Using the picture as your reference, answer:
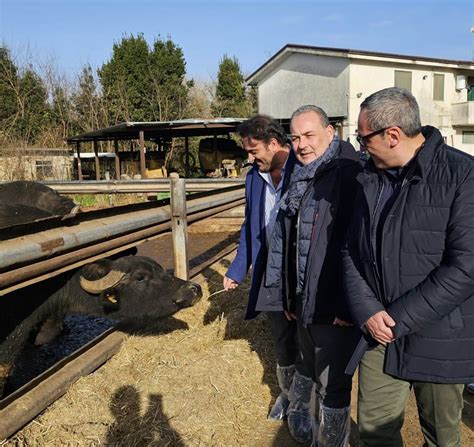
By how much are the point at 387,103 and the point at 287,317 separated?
1.60m

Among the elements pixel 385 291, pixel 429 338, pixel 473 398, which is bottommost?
pixel 473 398

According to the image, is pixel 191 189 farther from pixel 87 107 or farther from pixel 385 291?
pixel 87 107

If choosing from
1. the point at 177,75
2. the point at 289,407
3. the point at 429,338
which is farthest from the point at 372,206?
the point at 177,75

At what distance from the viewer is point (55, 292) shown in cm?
418

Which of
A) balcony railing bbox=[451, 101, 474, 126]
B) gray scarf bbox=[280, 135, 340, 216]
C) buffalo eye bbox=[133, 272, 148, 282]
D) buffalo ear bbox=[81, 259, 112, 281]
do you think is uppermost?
balcony railing bbox=[451, 101, 474, 126]

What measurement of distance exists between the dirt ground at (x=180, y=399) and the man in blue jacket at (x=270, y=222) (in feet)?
0.58

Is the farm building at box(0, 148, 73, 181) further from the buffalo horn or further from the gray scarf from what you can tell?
the gray scarf

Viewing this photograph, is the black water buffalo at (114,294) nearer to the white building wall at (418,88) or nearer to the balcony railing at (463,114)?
the white building wall at (418,88)

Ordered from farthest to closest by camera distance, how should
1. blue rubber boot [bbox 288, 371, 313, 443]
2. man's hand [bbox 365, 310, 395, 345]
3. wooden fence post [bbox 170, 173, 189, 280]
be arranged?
wooden fence post [bbox 170, 173, 189, 280] → blue rubber boot [bbox 288, 371, 313, 443] → man's hand [bbox 365, 310, 395, 345]

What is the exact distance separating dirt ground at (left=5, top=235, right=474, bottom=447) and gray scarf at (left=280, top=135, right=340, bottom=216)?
1506 mm

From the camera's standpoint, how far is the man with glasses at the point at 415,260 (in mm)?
1951

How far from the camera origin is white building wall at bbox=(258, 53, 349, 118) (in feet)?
90.3

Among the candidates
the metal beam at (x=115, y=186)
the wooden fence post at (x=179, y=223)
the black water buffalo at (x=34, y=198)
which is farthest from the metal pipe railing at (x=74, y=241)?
the metal beam at (x=115, y=186)

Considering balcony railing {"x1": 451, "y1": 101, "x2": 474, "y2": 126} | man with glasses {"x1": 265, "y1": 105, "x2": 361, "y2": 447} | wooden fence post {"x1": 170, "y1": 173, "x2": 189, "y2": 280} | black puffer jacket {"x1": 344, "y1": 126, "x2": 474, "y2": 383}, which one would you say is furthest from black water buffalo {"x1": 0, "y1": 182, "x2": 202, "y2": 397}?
balcony railing {"x1": 451, "y1": 101, "x2": 474, "y2": 126}
